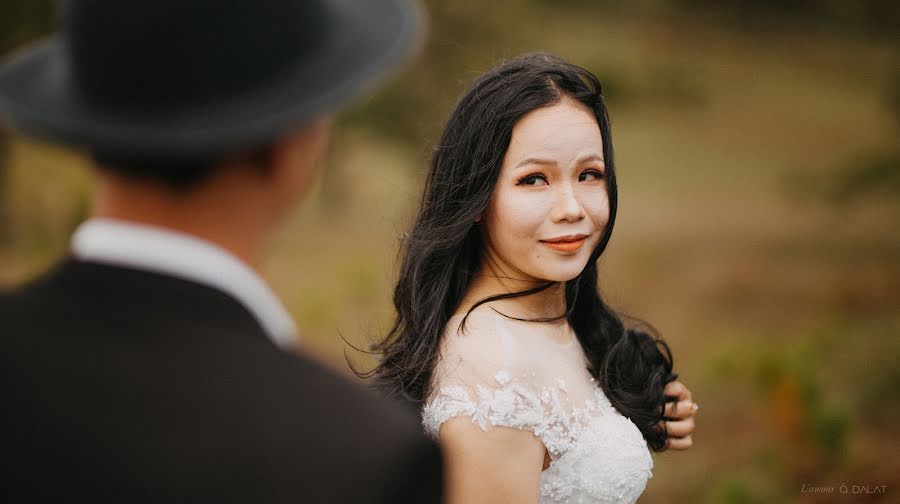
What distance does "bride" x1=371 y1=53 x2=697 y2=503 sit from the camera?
2225mm

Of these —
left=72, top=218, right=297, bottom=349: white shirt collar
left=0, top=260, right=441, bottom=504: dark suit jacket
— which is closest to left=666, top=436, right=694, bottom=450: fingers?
left=0, top=260, right=441, bottom=504: dark suit jacket

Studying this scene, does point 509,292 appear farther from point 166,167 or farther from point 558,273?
point 166,167

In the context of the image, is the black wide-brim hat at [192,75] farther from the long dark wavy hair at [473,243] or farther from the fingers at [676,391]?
the fingers at [676,391]

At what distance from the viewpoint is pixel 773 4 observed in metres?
19.1

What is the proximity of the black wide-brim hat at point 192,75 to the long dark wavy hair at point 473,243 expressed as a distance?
4.21 ft

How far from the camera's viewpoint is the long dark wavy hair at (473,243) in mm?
2463

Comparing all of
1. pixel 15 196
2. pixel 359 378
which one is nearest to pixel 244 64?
pixel 359 378

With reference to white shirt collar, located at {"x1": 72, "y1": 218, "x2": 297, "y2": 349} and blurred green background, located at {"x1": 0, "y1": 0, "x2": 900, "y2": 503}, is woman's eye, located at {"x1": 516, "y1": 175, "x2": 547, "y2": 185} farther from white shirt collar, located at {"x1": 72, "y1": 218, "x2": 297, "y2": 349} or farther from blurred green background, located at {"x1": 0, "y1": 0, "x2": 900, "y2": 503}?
white shirt collar, located at {"x1": 72, "y1": 218, "x2": 297, "y2": 349}

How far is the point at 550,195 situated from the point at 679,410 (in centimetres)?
101

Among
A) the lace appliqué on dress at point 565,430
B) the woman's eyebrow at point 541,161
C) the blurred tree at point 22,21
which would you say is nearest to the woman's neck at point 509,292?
the lace appliqué on dress at point 565,430

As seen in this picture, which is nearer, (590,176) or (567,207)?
(567,207)

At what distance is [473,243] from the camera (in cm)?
266

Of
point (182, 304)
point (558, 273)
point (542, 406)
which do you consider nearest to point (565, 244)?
point (558, 273)

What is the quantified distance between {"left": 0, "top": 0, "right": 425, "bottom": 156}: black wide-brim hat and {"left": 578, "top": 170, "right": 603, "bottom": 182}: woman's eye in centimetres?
135
